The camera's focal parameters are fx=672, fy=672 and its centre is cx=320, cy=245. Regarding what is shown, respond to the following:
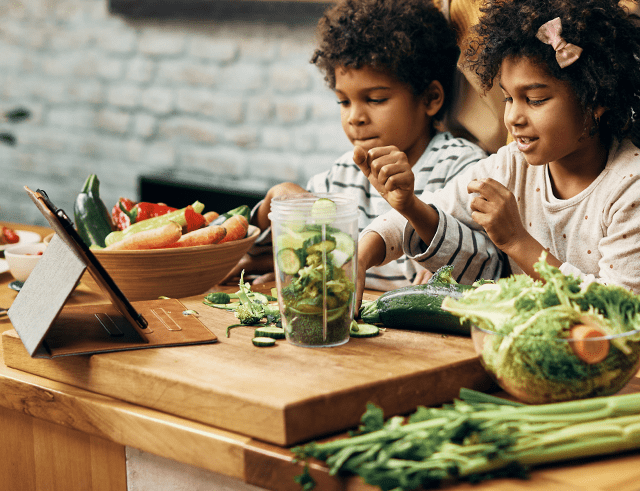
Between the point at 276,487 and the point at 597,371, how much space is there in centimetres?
36

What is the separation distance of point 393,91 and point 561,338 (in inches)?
49.4

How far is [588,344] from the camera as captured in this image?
691 mm

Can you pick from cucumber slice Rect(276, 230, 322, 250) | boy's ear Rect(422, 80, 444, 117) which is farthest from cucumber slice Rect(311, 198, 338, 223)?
boy's ear Rect(422, 80, 444, 117)

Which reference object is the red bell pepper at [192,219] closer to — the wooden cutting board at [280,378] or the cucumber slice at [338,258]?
the wooden cutting board at [280,378]

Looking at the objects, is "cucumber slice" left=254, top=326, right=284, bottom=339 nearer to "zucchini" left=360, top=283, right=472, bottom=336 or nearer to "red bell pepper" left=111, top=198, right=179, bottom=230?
"zucchini" left=360, top=283, right=472, bottom=336

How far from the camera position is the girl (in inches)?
48.2

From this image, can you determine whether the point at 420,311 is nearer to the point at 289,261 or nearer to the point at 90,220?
the point at 289,261

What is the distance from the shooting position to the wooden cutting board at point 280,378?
729mm

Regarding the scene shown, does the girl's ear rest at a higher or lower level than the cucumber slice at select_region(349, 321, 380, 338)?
higher

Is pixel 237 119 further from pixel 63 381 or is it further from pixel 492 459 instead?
pixel 492 459

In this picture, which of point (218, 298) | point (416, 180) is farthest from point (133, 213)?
point (416, 180)

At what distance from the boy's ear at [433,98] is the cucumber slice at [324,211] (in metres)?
1.11

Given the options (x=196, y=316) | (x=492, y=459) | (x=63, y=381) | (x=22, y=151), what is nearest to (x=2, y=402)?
(x=63, y=381)

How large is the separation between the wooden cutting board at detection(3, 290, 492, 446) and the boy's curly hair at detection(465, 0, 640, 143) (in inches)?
23.1
